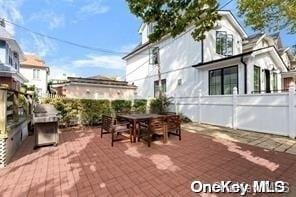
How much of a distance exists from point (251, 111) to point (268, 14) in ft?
19.9

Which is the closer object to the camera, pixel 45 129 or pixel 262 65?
pixel 45 129

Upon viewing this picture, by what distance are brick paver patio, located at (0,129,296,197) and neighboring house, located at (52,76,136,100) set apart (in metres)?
11.9

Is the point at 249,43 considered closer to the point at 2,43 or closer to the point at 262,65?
the point at 262,65

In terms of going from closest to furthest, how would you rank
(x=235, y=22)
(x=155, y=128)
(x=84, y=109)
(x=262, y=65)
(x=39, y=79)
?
1. (x=155, y=128)
2. (x=84, y=109)
3. (x=262, y=65)
4. (x=235, y=22)
5. (x=39, y=79)

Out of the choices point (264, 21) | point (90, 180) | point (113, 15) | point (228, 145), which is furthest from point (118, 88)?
point (90, 180)

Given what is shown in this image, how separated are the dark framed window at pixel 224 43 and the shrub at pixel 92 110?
8.60 metres

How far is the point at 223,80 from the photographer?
1313cm

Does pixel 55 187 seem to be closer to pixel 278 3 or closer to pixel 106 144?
pixel 106 144

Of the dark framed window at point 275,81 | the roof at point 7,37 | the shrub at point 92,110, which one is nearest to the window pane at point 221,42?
the dark framed window at point 275,81

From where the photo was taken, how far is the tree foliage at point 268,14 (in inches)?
398

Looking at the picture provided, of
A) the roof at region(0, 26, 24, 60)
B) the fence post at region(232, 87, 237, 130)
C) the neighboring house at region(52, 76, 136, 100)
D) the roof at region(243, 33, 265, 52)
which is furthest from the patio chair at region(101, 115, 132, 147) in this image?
the roof at region(243, 33, 265, 52)

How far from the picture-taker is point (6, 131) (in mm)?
5359

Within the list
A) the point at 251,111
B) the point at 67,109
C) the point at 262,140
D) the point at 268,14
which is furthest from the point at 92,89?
the point at 262,140

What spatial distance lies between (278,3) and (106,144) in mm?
9961
